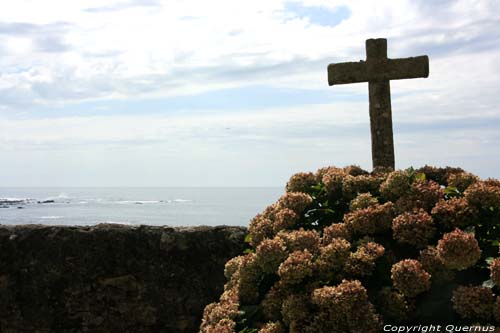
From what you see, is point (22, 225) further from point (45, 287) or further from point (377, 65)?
point (377, 65)

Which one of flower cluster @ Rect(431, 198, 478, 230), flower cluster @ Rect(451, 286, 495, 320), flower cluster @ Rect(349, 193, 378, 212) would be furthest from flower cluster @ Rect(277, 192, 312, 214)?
flower cluster @ Rect(451, 286, 495, 320)

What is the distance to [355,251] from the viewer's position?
3305 millimetres

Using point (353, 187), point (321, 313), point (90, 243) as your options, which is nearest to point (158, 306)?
point (90, 243)

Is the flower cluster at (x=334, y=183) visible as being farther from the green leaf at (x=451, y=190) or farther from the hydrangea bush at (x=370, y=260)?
the green leaf at (x=451, y=190)

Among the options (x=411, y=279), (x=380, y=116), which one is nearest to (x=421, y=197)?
(x=411, y=279)

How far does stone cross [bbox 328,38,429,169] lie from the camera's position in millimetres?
6863

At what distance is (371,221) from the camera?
3381mm

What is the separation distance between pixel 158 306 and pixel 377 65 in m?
3.42

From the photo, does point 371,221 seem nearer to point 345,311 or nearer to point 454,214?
point 454,214

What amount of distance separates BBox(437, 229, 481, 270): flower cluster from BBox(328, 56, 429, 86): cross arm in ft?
13.6

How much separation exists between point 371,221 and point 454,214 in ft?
1.38

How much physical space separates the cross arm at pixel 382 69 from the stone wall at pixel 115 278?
208 cm

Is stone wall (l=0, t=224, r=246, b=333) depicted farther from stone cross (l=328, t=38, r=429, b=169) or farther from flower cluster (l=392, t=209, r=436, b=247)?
flower cluster (l=392, t=209, r=436, b=247)

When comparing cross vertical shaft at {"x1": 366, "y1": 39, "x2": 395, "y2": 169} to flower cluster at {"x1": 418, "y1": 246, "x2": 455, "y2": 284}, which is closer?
flower cluster at {"x1": 418, "y1": 246, "x2": 455, "y2": 284}
